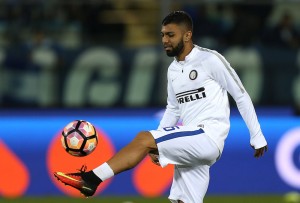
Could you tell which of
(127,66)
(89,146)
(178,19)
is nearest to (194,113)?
(178,19)

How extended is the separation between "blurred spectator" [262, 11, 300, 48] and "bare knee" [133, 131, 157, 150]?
5.43 meters

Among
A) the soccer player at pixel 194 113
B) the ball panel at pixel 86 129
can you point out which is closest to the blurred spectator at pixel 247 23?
the soccer player at pixel 194 113

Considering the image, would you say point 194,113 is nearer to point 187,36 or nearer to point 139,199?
point 187,36

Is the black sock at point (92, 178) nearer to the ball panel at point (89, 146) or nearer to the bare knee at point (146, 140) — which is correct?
the bare knee at point (146, 140)

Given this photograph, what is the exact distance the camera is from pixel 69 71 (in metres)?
11.7

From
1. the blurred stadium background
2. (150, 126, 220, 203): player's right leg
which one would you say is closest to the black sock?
(150, 126, 220, 203): player's right leg

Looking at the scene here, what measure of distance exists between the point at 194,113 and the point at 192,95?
0.44 feet

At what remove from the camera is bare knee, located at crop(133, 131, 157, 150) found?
21.5 ft

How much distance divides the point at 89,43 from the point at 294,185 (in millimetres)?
2986

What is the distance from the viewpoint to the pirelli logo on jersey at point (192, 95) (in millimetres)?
7039

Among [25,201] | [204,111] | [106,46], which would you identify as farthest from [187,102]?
[106,46]

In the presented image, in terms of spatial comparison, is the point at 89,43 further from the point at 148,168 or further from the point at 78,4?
the point at 148,168

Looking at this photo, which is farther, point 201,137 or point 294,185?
point 294,185

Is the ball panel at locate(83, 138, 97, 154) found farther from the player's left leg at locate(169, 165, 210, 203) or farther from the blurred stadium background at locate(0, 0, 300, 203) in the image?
the blurred stadium background at locate(0, 0, 300, 203)
